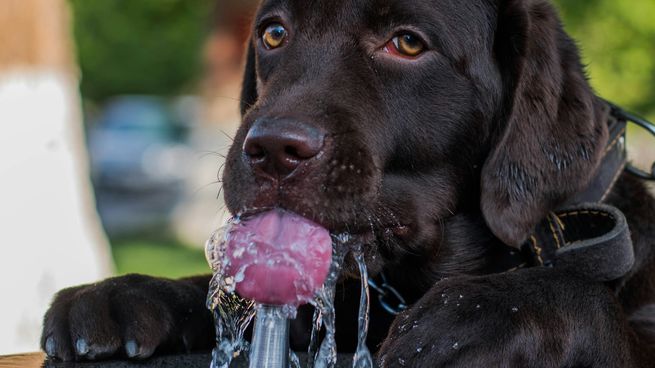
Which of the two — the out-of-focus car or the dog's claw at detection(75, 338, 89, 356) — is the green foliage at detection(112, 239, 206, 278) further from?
the dog's claw at detection(75, 338, 89, 356)

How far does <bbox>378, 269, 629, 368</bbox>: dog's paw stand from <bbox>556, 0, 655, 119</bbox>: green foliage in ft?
40.0

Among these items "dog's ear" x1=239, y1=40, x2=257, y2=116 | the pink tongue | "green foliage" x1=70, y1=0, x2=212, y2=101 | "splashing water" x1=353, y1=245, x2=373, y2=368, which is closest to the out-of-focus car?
"green foliage" x1=70, y1=0, x2=212, y2=101

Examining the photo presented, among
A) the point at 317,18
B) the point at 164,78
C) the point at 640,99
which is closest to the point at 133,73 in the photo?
the point at 164,78

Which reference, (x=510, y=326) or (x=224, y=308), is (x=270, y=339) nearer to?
(x=224, y=308)

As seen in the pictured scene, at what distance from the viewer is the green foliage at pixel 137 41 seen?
90.5 feet

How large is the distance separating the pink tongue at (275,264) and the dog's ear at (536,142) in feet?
2.50

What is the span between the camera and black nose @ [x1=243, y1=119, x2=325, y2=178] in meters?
2.68

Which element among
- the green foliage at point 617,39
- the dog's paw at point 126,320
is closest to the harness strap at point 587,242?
the dog's paw at point 126,320

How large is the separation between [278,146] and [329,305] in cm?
47

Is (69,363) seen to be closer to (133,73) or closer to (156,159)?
(156,159)

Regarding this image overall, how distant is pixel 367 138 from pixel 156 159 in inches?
901

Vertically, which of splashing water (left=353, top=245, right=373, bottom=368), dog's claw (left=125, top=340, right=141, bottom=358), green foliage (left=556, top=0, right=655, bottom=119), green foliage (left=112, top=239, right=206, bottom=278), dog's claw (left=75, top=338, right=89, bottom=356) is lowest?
green foliage (left=112, top=239, right=206, bottom=278)

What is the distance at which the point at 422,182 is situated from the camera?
3.19 metres

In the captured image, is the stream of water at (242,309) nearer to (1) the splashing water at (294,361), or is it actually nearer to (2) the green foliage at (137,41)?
(1) the splashing water at (294,361)
